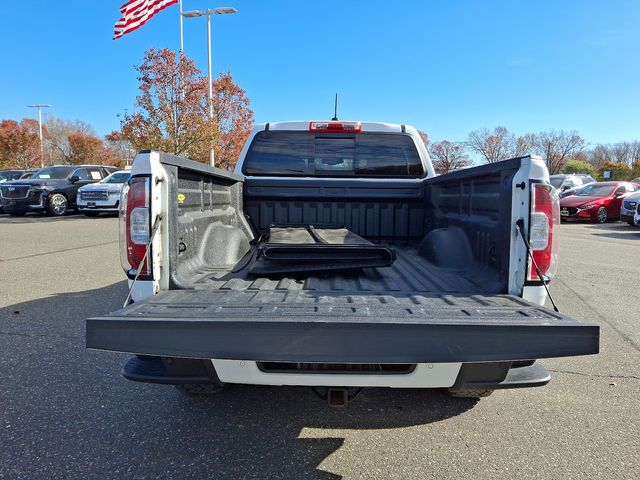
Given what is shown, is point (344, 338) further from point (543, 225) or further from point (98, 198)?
point (98, 198)

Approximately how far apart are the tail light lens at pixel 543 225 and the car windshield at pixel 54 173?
1995 centimetres

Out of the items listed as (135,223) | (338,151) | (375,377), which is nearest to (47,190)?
(338,151)

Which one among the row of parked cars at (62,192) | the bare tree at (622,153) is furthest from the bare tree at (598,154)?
the row of parked cars at (62,192)

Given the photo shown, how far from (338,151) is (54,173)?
704 inches

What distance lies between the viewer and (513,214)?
2371 mm

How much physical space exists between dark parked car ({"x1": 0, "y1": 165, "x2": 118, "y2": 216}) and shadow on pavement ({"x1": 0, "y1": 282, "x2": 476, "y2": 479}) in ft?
52.7

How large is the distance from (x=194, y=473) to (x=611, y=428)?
2.58 meters

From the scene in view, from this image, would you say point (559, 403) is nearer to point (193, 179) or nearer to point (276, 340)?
point (276, 340)

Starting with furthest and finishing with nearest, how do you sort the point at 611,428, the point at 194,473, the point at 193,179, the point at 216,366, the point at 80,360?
the point at 80,360 < the point at 193,179 < the point at 611,428 < the point at 194,473 < the point at 216,366

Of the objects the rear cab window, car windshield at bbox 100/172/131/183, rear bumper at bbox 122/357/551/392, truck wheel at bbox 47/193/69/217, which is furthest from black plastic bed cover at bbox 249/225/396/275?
truck wheel at bbox 47/193/69/217

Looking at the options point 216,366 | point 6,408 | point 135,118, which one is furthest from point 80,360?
point 135,118

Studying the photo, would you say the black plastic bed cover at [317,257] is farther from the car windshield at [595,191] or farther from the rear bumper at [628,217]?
the car windshield at [595,191]

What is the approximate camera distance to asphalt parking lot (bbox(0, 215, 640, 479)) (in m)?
2.32

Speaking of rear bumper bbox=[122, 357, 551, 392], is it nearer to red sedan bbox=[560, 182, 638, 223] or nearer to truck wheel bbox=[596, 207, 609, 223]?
red sedan bbox=[560, 182, 638, 223]
